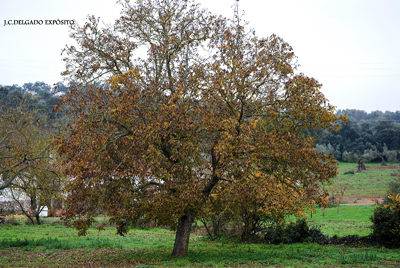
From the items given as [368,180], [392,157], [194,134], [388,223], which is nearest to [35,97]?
[194,134]

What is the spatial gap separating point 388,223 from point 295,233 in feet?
13.2

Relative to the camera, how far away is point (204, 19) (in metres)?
12.9

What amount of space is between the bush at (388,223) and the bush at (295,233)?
99.5 inches

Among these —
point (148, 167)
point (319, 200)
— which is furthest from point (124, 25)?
point (319, 200)

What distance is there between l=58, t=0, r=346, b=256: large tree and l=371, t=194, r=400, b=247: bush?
409 cm

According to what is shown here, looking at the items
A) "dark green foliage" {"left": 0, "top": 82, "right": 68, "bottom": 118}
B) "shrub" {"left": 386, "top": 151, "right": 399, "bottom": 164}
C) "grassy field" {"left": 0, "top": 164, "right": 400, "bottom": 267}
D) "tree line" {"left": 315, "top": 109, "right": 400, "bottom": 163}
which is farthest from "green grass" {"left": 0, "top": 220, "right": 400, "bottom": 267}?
"shrub" {"left": 386, "top": 151, "right": 399, "bottom": 164}

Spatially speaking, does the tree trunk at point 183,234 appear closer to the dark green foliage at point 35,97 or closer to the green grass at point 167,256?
the green grass at point 167,256

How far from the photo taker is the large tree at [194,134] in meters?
10.5

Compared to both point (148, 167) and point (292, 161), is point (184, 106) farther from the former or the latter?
point (292, 161)

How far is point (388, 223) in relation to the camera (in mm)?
13391

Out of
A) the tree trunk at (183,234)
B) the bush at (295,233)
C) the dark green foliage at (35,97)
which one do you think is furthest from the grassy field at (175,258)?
the dark green foliage at (35,97)

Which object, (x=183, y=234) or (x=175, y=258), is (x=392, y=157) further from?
(x=175, y=258)

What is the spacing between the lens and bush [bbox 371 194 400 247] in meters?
13.2

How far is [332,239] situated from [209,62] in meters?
9.62
